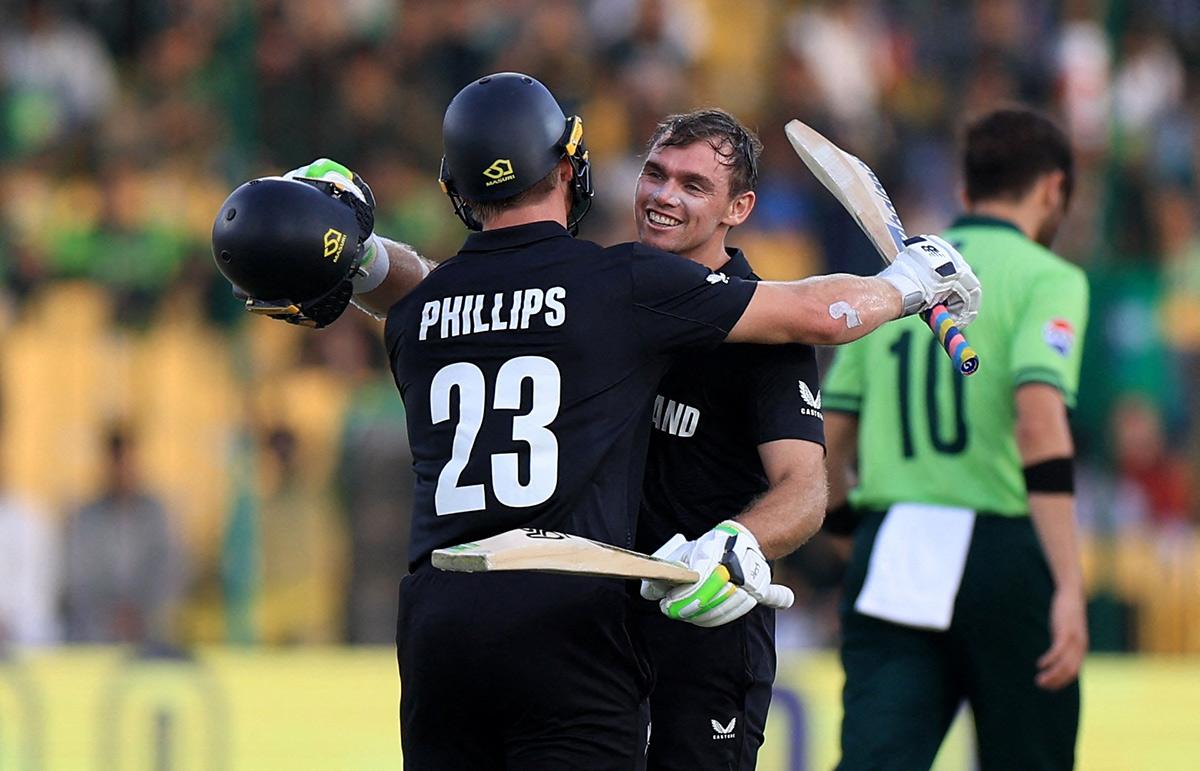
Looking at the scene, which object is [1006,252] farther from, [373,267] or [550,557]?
[550,557]

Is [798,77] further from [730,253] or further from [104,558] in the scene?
[730,253]

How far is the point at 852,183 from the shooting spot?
4848 mm

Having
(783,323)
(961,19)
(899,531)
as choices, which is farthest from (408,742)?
(961,19)

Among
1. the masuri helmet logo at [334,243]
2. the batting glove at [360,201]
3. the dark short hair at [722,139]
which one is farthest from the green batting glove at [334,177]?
the dark short hair at [722,139]

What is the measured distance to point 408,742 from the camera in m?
4.10

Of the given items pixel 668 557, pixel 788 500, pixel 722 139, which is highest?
pixel 722 139

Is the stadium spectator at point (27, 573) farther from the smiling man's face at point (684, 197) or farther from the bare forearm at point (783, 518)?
the bare forearm at point (783, 518)

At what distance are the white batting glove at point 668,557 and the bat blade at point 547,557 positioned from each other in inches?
3.8

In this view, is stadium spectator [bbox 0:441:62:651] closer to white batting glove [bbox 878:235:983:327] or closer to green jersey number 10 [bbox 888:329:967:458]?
green jersey number 10 [bbox 888:329:967:458]

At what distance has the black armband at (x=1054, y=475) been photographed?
5.34 meters

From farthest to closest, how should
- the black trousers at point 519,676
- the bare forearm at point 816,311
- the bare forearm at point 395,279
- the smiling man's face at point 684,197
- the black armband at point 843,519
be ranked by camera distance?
the black armband at point 843,519
the bare forearm at point 395,279
the smiling man's face at point 684,197
the bare forearm at point 816,311
the black trousers at point 519,676

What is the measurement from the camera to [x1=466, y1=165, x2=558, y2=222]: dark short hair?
166 inches

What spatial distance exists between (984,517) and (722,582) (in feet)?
5.73

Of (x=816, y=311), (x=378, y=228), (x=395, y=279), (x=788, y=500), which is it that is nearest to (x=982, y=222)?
(x=816, y=311)
